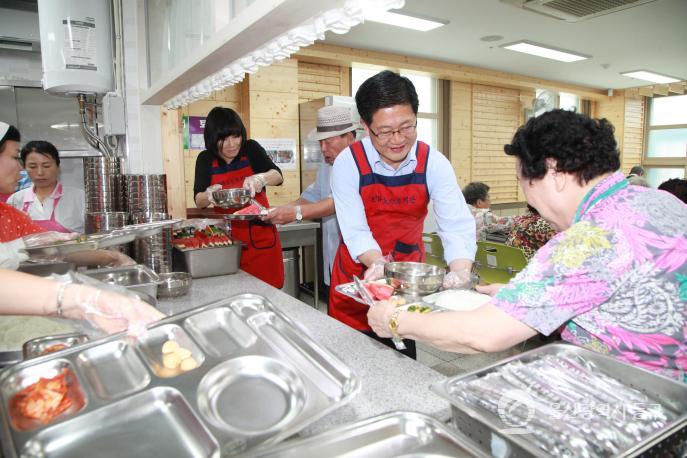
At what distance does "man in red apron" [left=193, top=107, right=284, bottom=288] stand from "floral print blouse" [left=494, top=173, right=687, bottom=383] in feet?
7.63

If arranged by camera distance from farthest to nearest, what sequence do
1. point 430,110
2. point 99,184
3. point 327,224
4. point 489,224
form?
point 430,110 → point 489,224 → point 327,224 → point 99,184

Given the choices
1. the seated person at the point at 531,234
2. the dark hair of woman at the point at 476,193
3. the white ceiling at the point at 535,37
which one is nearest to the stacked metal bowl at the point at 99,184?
the seated person at the point at 531,234

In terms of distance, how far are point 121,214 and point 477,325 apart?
218 centimetres

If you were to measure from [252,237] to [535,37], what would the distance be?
5100 millimetres

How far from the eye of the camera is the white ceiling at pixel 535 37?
5110mm

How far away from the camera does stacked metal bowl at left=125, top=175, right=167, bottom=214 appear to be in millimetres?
2607

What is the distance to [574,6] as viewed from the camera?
447 cm

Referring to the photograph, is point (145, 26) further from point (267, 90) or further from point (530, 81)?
point (530, 81)

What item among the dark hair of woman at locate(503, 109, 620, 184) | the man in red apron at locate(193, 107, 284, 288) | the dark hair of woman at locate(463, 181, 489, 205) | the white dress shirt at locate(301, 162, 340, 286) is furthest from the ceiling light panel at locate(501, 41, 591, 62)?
the dark hair of woman at locate(503, 109, 620, 184)

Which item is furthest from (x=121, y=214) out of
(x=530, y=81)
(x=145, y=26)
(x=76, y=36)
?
(x=530, y=81)

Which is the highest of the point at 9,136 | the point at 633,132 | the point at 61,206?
the point at 633,132

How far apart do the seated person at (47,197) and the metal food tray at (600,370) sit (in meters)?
3.42

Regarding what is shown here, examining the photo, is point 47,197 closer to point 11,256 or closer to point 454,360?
point 11,256

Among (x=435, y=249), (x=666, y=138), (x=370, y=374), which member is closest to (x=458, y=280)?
(x=370, y=374)
